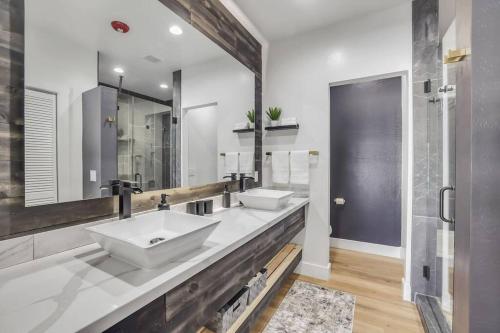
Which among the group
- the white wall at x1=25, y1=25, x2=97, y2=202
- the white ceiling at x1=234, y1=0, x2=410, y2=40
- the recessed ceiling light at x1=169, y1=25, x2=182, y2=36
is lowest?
the white wall at x1=25, y1=25, x2=97, y2=202

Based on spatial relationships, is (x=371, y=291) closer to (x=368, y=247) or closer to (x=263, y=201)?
(x=368, y=247)

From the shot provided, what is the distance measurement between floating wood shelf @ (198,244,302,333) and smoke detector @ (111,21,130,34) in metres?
1.78

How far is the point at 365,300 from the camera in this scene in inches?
82.2

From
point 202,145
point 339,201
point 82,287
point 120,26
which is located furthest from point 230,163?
point 339,201

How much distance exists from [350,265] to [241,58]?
2.73 metres

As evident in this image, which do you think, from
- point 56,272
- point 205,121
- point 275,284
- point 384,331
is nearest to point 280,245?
point 275,284

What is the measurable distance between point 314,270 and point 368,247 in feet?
3.80

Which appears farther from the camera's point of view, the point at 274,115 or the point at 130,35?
the point at 274,115

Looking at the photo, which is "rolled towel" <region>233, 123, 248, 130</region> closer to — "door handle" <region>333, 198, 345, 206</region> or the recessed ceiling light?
the recessed ceiling light

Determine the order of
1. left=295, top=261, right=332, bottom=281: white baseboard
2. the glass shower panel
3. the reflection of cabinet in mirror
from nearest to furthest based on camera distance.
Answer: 1. the reflection of cabinet in mirror
2. the glass shower panel
3. left=295, top=261, right=332, bottom=281: white baseboard

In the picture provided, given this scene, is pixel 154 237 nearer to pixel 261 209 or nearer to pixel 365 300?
pixel 261 209

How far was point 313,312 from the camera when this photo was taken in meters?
1.90

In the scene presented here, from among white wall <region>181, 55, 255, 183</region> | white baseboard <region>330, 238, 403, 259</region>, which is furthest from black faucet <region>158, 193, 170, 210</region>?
white baseboard <region>330, 238, 403, 259</region>

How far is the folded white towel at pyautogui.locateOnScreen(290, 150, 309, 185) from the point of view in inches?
95.0
